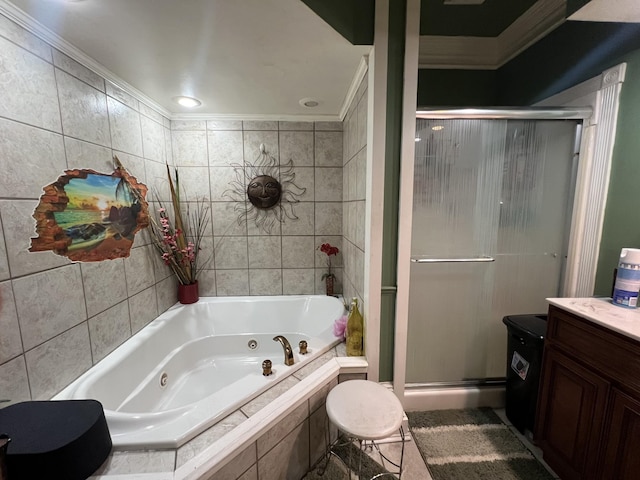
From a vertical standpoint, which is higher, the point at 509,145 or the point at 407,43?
the point at 407,43

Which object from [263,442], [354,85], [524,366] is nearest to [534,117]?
[354,85]

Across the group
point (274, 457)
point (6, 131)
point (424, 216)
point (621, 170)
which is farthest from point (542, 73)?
point (6, 131)

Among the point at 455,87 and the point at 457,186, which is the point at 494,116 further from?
the point at 455,87

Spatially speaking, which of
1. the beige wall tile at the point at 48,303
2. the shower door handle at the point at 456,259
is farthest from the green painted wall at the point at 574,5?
the beige wall tile at the point at 48,303

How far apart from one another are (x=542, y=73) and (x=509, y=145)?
0.64m

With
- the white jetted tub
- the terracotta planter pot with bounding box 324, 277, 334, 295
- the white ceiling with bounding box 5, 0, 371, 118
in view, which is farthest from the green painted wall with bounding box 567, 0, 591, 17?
the terracotta planter pot with bounding box 324, 277, 334, 295

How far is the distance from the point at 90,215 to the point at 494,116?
2258 millimetres

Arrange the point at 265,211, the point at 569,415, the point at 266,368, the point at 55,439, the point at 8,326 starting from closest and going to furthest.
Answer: the point at 55,439 → the point at 8,326 → the point at 569,415 → the point at 266,368 → the point at 265,211

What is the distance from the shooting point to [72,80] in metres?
1.27

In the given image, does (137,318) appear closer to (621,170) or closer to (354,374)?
(354,374)

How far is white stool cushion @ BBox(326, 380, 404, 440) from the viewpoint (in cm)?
100

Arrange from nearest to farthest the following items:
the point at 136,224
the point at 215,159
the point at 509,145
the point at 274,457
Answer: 1. the point at 274,457
2. the point at 509,145
3. the point at 136,224
4. the point at 215,159

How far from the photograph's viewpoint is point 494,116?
1.50 meters

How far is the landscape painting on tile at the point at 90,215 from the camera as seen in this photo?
115 centimetres
